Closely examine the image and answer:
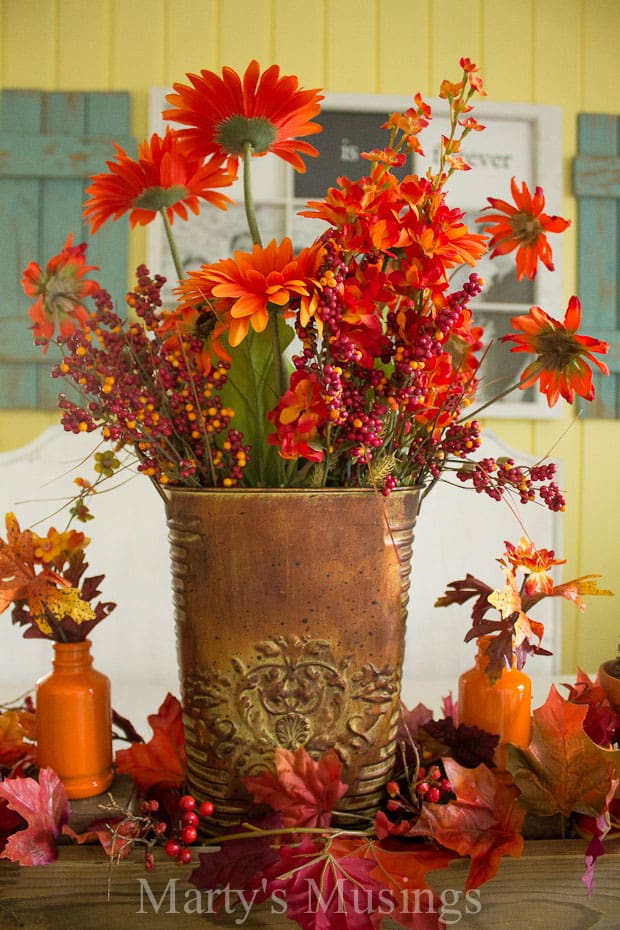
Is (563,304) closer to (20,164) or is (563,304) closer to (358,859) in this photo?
(20,164)

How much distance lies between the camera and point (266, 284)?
50 centimetres

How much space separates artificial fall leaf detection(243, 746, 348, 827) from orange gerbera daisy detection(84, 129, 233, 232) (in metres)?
0.41

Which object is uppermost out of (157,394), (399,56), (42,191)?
(399,56)

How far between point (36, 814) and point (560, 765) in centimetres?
38

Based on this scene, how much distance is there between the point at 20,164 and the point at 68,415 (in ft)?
6.87

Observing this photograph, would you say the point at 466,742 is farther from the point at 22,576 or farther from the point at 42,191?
the point at 42,191

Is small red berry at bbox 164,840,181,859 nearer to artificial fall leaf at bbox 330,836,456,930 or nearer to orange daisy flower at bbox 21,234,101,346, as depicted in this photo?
artificial fall leaf at bbox 330,836,456,930

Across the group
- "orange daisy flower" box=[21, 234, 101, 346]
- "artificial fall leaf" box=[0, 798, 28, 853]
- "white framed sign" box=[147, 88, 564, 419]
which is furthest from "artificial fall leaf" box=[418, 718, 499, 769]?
"white framed sign" box=[147, 88, 564, 419]

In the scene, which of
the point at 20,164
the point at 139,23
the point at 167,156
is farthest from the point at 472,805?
the point at 139,23

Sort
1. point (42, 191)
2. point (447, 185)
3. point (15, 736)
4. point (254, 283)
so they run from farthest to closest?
point (447, 185), point (42, 191), point (15, 736), point (254, 283)

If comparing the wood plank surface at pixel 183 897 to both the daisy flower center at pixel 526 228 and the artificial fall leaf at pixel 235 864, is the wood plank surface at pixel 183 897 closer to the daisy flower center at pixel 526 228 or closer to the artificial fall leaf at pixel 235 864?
the artificial fall leaf at pixel 235 864

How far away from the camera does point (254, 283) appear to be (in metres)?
0.50

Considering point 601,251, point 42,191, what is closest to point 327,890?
point 42,191

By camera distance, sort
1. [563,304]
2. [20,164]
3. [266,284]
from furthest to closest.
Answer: [563,304], [20,164], [266,284]
